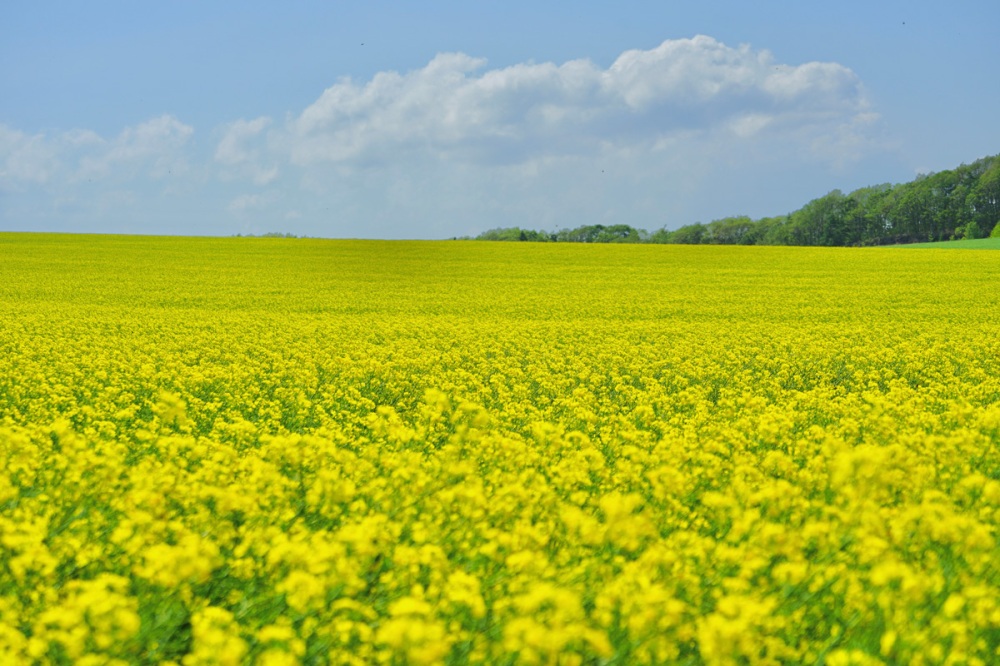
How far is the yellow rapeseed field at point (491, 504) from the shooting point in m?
4.01

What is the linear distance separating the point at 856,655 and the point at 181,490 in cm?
422

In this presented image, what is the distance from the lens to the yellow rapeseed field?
13.1 ft

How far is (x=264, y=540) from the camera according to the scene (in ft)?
17.0

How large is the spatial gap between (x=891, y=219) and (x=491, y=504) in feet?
364

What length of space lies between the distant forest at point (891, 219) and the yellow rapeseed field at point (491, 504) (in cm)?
7885

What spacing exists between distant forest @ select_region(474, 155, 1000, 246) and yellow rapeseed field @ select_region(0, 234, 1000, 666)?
78849 millimetres

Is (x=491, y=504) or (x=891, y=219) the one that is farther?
(x=891, y=219)

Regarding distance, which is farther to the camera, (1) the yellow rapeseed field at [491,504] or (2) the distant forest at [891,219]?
(2) the distant forest at [891,219]

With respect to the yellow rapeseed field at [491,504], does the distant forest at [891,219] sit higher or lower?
higher

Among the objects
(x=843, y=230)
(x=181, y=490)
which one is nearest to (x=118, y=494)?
(x=181, y=490)

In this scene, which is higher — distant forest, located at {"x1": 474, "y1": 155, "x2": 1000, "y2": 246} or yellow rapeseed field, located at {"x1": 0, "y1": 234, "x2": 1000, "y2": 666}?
distant forest, located at {"x1": 474, "y1": 155, "x2": 1000, "y2": 246}

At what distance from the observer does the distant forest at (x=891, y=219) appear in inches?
3935

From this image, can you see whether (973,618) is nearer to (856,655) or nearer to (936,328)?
(856,655)

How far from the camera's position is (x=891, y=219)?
347 ft
